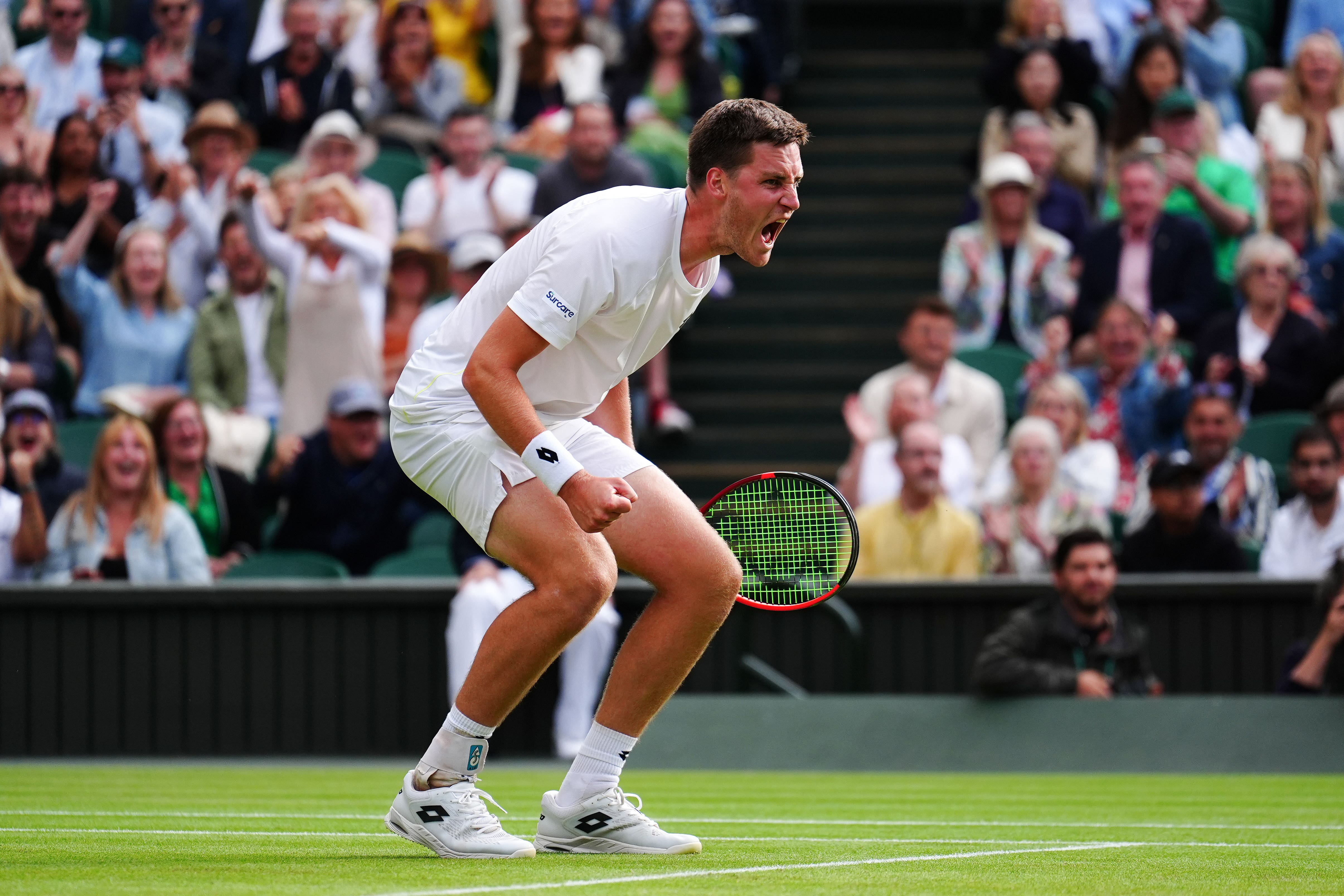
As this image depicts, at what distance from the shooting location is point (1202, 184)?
40.1ft

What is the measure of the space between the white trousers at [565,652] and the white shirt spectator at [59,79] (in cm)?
575

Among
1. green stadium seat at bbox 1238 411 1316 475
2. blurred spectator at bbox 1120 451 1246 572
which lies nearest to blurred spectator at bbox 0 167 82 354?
blurred spectator at bbox 1120 451 1246 572

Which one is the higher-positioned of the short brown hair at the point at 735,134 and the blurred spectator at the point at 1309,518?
the short brown hair at the point at 735,134

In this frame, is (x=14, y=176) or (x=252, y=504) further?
(x=14, y=176)

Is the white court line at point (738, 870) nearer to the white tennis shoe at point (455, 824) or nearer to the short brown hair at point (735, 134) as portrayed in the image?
the white tennis shoe at point (455, 824)

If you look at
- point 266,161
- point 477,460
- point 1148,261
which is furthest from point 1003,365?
point 477,460

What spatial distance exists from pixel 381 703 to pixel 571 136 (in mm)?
3635

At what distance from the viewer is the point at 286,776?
356 inches

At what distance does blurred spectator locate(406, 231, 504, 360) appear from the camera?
11469 millimetres

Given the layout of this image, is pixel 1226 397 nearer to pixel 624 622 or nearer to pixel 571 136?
pixel 624 622

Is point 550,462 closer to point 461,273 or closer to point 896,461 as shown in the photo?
point 896,461

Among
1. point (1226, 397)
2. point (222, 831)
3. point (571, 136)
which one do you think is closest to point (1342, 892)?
point (222, 831)

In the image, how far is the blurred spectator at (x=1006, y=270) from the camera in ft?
39.1

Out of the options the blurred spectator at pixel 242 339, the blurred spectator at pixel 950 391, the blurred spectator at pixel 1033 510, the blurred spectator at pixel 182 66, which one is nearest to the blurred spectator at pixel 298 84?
the blurred spectator at pixel 182 66
